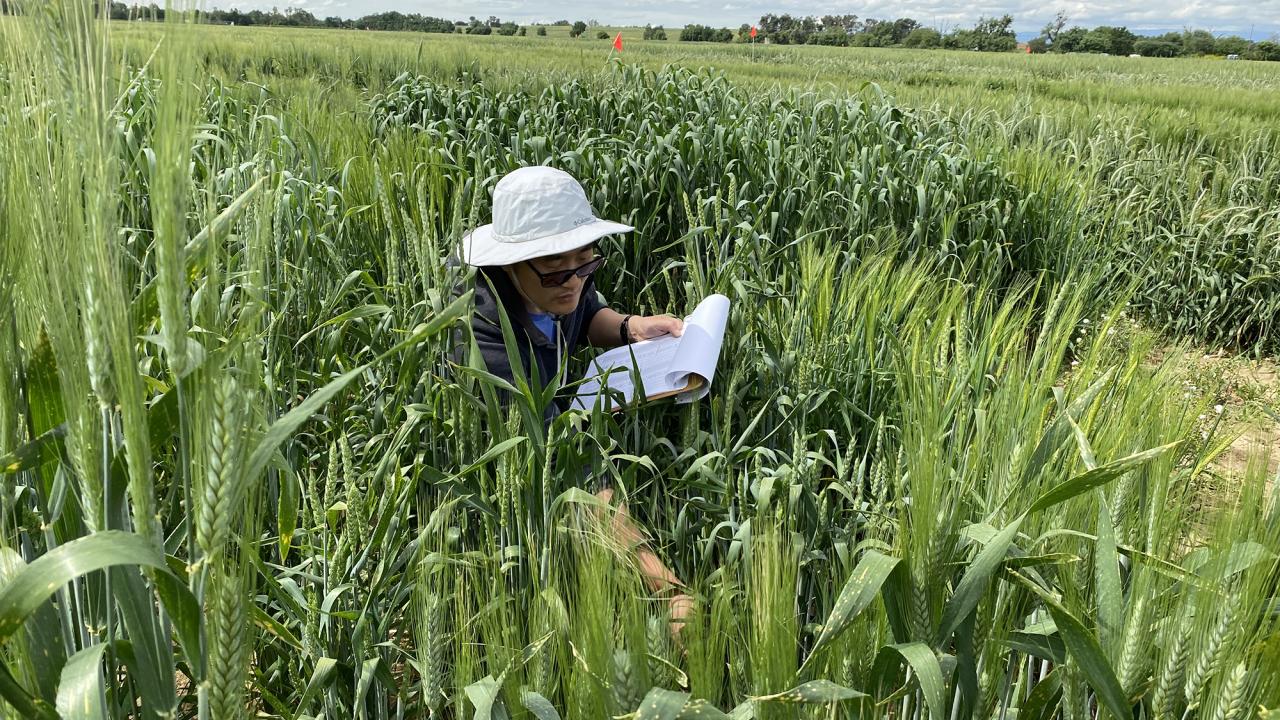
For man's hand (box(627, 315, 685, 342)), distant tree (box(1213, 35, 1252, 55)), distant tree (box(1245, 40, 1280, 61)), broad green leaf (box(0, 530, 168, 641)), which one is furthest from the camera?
distant tree (box(1213, 35, 1252, 55))

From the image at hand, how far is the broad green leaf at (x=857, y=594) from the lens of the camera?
2.93 feet

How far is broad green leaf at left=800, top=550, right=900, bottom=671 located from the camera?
89 centimetres

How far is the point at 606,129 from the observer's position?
4.36 m

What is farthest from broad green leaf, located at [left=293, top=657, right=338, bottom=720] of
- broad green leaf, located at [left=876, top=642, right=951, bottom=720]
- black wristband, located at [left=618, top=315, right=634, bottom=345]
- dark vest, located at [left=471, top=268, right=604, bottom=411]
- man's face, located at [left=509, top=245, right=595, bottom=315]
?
black wristband, located at [left=618, top=315, right=634, bottom=345]

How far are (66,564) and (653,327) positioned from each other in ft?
5.58

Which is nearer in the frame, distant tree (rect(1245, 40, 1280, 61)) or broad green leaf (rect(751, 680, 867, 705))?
broad green leaf (rect(751, 680, 867, 705))

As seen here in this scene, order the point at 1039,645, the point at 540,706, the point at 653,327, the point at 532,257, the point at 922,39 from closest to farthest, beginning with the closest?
1. the point at 540,706
2. the point at 1039,645
3. the point at 532,257
4. the point at 653,327
5. the point at 922,39

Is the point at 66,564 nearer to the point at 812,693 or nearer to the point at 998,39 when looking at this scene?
the point at 812,693

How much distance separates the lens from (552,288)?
191cm

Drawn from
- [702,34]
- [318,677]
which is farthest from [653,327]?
[702,34]

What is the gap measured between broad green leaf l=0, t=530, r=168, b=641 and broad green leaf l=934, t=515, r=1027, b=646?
2.61 feet

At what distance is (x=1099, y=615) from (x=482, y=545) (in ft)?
3.19

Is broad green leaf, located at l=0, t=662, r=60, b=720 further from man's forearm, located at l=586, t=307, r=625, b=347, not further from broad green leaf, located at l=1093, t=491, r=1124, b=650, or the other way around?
man's forearm, located at l=586, t=307, r=625, b=347

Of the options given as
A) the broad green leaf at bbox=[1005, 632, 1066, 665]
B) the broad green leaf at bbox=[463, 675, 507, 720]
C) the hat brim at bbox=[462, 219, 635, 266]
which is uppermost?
the hat brim at bbox=[462, 219, 635, 266]
